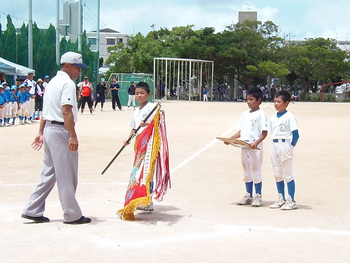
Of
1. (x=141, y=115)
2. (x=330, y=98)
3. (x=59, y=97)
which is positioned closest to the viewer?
(x=59, y=97)

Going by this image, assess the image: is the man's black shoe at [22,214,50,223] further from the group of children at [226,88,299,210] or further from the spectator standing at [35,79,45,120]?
the spectator standing at [35,79,45,120]

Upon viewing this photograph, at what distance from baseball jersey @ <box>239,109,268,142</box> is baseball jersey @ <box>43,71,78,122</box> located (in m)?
2.47

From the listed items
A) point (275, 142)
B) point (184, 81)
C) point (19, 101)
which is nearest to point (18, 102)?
point (19, 101)

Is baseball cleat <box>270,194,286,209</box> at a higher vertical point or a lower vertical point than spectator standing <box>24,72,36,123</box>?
lower

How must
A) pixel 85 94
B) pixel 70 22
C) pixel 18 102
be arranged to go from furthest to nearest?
pixel 70 22 → pixel 85 94 → pixel 18 102

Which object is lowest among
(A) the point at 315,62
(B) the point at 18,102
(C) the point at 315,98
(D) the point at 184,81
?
(C) the point at 315,98

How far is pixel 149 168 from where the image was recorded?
6.71 m

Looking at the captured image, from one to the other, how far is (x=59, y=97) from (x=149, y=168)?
1331 mm

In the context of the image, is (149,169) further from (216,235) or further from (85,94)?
(85,94)

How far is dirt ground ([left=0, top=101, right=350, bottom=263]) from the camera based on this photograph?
209 inches

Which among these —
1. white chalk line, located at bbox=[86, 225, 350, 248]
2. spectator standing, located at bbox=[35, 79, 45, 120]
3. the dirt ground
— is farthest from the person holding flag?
spectator standing, located at bbox=[35, 79, 45, 120]

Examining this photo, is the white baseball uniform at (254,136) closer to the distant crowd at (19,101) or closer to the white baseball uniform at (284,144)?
the white baseball uniform at (284,144)

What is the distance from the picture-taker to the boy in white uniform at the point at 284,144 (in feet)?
24.4

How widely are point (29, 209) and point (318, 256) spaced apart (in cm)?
313
